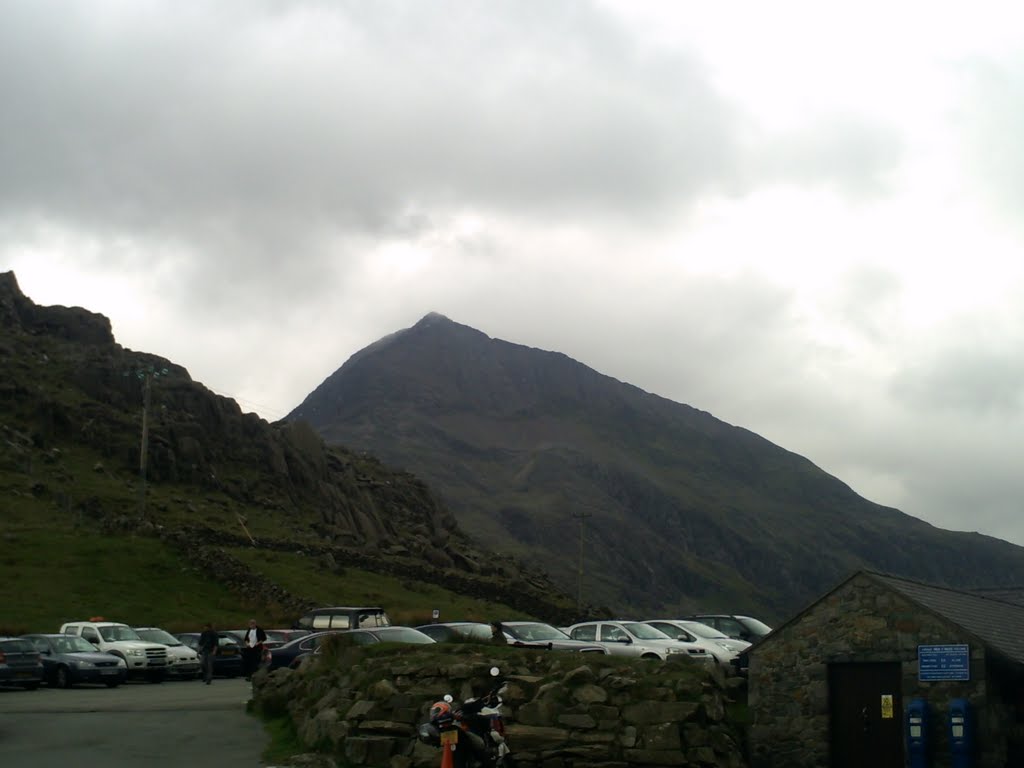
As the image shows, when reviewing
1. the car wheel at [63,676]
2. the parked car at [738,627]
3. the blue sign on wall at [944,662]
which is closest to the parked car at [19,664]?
the car wheel at [63,676]

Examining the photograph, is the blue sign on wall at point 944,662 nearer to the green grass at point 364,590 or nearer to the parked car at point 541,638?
the parked car at point 541,638

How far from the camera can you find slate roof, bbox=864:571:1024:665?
21516 mm

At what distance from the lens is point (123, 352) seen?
11525cm

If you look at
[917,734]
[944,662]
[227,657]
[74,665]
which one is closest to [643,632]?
[944,662]

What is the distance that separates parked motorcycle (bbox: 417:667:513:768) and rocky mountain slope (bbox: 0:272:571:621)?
40.1 metres

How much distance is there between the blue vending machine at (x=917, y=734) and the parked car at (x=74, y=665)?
22.0 m

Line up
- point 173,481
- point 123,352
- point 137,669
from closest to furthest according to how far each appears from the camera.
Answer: point 137,669 → point 173,481 → point 123,352

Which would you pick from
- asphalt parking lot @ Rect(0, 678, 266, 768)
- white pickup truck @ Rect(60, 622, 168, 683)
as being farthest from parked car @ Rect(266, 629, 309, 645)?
asphalt parking lot @ Rect(0, 678, 266, 768)

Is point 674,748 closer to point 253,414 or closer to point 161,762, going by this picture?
point 161,762

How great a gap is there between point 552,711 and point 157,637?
874 inches

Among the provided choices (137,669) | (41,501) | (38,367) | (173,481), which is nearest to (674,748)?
(137,669)

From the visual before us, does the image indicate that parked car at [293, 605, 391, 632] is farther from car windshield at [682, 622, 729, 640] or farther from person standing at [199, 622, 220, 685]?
car windshield at [682, 622, 729, 640]

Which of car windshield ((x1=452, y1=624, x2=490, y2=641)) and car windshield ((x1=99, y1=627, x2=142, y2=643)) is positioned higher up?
car windshield ((x1=452, y1=624, x2=490, y2=641))

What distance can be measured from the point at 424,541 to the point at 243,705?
67.8 meters
